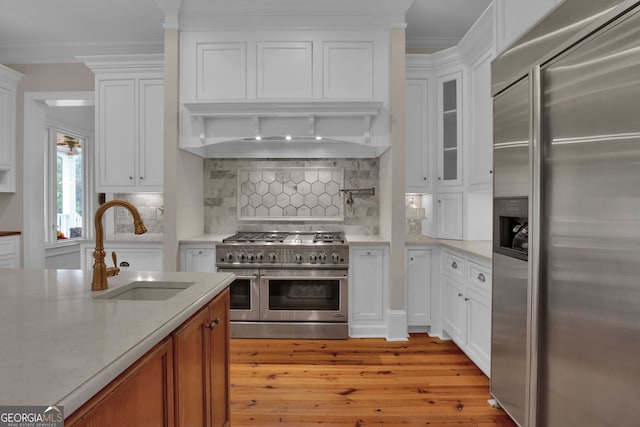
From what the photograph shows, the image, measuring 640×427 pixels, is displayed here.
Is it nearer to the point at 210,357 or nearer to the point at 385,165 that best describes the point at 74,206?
the point at 385,165

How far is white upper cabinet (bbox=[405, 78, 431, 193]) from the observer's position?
11.1 ft

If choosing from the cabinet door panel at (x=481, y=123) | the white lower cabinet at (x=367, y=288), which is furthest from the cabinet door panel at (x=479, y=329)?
the cabinet door panel at (x=481, y=123)

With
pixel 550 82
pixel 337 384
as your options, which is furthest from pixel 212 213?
pixel 550 82

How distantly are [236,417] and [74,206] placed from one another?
5253 millimetres

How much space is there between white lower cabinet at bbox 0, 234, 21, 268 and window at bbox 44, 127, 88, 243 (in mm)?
1305

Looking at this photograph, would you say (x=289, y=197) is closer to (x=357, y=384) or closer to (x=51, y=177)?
(x=357, y=384)

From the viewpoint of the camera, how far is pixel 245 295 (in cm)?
321

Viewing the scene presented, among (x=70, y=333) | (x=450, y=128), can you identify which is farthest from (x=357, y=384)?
(x=450, y=128)

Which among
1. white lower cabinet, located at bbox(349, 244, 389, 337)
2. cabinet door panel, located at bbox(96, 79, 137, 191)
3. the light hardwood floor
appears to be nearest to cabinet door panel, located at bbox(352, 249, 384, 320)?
white lower cabinet, located at bbox(349, 244, 389, 337)

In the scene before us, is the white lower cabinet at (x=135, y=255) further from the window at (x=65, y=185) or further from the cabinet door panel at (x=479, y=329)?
the cabinet door panel at (x=479, y=329)

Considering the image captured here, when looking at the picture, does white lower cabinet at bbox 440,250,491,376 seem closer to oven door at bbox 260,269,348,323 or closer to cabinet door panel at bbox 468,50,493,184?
cabinet door panel at bbox 468,50,493,184

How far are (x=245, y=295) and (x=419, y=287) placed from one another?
1.61 metres

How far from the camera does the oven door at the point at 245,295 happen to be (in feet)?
10.5

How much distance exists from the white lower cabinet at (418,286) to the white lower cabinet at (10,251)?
426 cm
